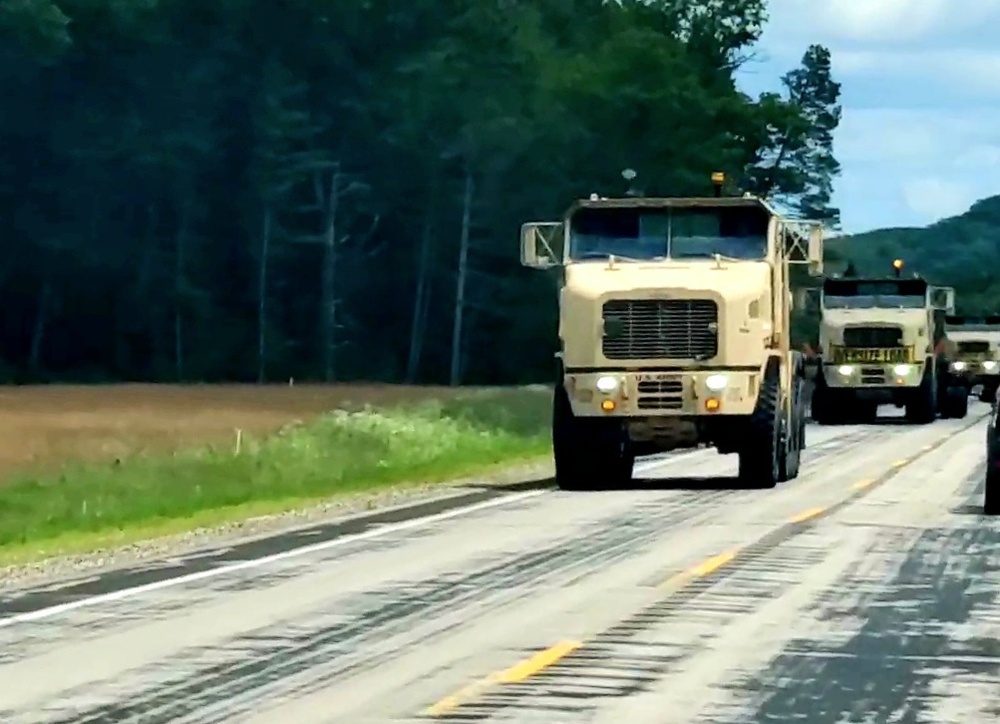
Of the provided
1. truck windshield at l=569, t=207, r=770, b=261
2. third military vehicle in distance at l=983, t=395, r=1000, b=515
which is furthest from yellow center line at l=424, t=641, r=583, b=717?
truck windshield at l=569, t=207, r=770, b=261

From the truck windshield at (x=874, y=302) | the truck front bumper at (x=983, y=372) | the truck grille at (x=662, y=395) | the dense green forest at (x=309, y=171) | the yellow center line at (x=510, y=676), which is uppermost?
the dense green forest at (x=309, y=171)

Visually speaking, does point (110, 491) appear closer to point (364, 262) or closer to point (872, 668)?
point (872, 668)

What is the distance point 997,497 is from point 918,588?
27.0 ft

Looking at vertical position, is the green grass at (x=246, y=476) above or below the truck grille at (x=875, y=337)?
below

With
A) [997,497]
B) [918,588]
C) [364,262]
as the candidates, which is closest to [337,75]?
[364,262]

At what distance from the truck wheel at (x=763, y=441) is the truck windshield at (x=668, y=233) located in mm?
1648

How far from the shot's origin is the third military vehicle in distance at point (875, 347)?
54.5m

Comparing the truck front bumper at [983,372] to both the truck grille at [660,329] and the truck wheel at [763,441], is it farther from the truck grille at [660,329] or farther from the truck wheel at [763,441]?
the truck grille at [660,329]

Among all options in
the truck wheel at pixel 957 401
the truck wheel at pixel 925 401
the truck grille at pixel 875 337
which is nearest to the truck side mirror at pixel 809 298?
the truck grille at pixel 875 337

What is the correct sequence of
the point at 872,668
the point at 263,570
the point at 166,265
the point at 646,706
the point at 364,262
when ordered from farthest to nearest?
the point at 364,262 → the point at 166,265 → the point at 263,570 → the point at 872,668 → the point at 646,706

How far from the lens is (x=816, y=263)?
31.7 meters

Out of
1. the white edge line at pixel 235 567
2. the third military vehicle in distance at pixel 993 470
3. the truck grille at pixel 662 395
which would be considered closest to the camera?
the white edge line at pixel 235 567

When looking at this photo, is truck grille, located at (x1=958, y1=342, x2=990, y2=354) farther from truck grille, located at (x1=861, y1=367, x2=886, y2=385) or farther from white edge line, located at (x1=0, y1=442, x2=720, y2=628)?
white edge line, located at (x1=0, y1=442, x2=720, y2=628)

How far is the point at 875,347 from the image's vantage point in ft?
179
